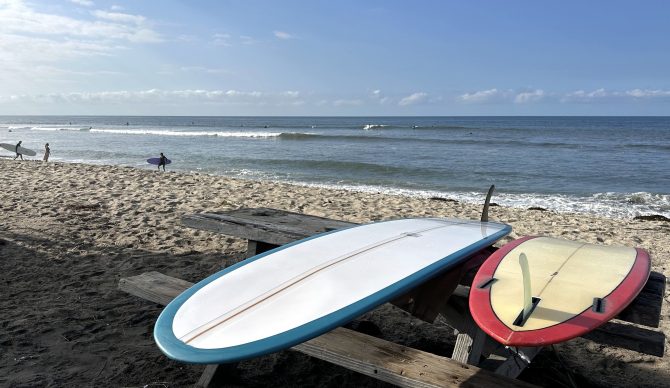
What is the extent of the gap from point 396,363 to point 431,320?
487 mm

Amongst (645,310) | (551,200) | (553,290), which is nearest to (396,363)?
(553,290)

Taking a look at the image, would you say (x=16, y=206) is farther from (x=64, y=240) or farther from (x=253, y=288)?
(x=253, y=288)

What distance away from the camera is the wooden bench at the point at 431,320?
2.11m

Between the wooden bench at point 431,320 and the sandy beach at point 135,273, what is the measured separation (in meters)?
0.43

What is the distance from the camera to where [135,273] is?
4414mm

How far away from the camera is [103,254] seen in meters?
4.93

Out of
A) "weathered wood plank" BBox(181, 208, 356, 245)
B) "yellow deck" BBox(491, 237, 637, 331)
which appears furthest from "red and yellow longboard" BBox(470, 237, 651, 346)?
"weathered wood plank" BBox(181, 208, 356, 245)

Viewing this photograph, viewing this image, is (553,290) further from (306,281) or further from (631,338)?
(306,281)

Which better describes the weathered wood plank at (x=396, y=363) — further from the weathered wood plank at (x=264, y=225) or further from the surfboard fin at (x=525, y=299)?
the weathered wood plank at (x=264, y=225)

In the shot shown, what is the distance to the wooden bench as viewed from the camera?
211 cm

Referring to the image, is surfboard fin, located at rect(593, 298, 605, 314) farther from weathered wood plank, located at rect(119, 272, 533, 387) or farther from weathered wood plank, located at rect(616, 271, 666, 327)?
weathered wood plank, located at rect(119, 272, 533, 387)

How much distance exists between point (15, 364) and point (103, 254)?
218cm

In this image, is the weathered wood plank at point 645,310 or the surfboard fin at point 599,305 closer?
the surfboard fin at point 599,305

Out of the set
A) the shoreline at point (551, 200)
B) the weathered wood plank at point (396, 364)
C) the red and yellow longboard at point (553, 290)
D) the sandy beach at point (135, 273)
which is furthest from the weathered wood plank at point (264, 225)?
the shoreline at point (551, 200)
